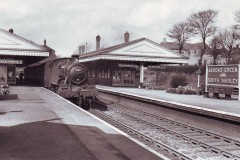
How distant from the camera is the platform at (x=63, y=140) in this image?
6996 mm

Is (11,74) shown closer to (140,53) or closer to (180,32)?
(140,53)

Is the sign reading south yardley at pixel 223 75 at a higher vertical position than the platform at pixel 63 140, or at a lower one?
higher

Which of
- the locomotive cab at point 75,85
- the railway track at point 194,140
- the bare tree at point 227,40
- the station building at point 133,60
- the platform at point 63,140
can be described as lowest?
the railway track at point 194,140

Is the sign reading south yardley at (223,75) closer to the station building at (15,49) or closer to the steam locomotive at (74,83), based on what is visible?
the steam locomotive at (74,83)

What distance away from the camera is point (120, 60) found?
3516 cm

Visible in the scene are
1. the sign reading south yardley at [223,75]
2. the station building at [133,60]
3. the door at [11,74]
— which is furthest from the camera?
the station building at [133,60]

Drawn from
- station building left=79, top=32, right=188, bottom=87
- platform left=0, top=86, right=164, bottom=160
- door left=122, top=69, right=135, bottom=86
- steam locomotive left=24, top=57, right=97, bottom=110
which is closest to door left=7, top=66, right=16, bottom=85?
station building left=79, top=32, right=188, bottom=87

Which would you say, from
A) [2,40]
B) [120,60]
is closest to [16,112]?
[2,40]

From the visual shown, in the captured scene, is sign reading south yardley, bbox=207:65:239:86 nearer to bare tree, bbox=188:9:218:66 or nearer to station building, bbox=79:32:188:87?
station building, bbox=79:32:188:87

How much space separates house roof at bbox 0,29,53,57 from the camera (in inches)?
1232

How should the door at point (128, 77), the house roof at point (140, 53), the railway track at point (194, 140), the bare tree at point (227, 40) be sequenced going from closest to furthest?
the railway track at point (194, 140)
the house roof at point (140, 53)
the door at point (128, 77)
the bare tree at point (227, 40)

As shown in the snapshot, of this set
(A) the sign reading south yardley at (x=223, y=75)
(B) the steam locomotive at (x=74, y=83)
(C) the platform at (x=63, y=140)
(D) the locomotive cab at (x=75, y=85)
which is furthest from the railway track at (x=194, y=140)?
(A) the sign reading south yardley at (x=223, y=75)

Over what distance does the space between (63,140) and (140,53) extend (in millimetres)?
27765

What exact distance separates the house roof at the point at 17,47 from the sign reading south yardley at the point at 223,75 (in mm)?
16348
